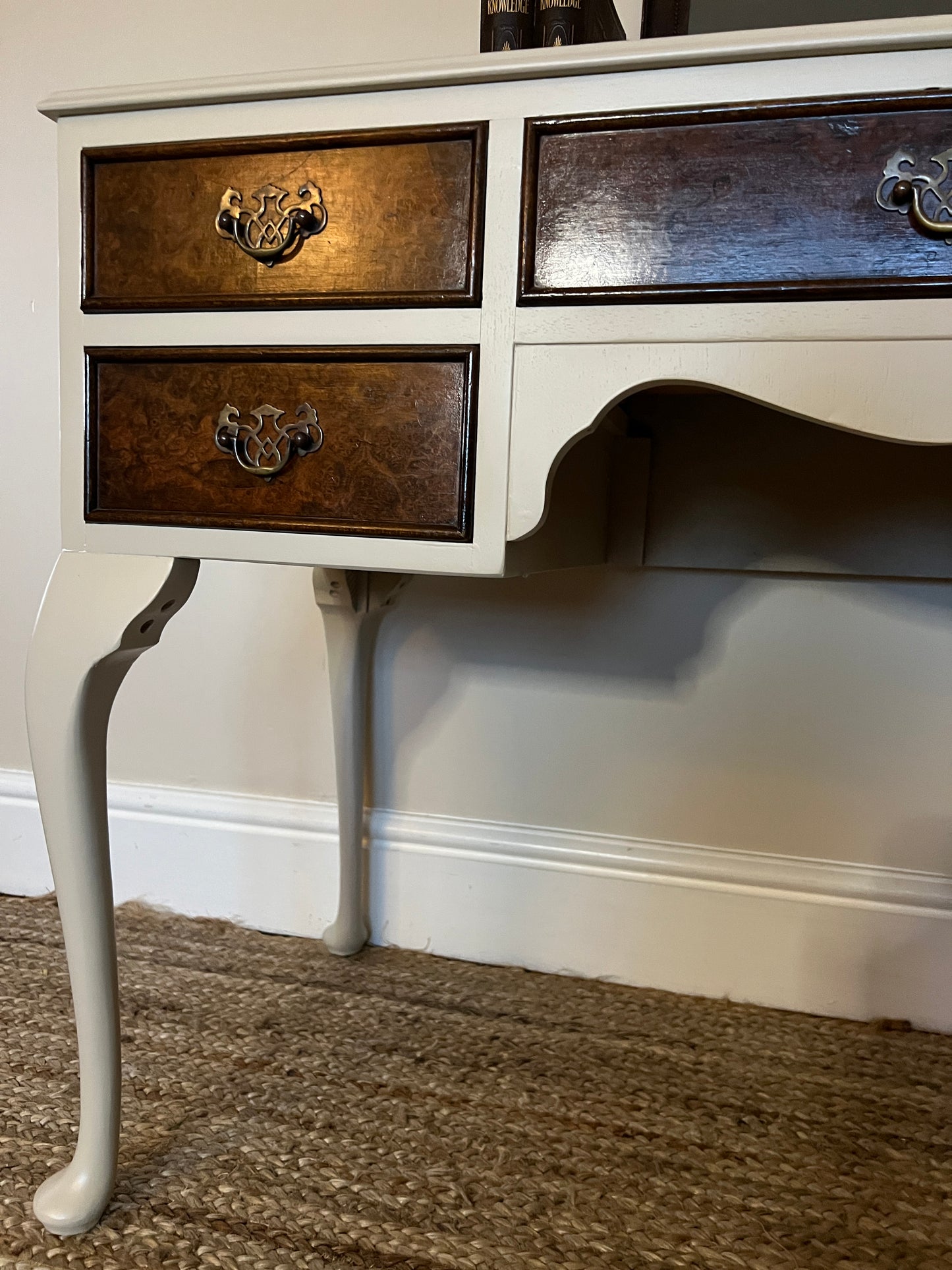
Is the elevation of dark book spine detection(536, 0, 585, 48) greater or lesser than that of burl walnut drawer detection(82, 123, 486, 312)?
greater

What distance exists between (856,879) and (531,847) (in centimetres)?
37

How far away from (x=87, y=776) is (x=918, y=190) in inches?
26.2

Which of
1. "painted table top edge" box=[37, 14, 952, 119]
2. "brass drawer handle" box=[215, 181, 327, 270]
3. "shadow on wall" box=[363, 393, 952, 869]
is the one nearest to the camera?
"painted table top edge" box=[37, 14, 952, 119]

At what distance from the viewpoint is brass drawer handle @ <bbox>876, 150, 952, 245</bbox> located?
55cm

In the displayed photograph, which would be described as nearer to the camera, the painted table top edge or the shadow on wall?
the painted table top edge

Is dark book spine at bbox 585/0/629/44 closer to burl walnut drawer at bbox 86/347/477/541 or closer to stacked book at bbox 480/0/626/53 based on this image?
stacked book at bbox 480/0/626/53

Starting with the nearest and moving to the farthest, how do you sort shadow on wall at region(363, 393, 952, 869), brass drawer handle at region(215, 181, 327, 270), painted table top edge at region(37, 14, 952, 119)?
painted table top edge at region(37, 14, 952, 119)
brass drawer handle at region(215, 181, 327, 270)
shadow on wall at region(363, 393, 952, 869)

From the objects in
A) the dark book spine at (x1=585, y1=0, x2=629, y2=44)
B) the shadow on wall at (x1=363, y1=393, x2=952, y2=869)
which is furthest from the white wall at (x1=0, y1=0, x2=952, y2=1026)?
the dark book spine at (x1=585, y1=0, x2=629, y2=44)

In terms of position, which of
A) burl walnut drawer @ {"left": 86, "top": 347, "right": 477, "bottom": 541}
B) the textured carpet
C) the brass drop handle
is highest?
the brass drop handle

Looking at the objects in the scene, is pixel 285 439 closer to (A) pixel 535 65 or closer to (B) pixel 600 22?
(A) pixel 535 65

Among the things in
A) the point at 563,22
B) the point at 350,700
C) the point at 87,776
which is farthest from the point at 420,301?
the point at 350,700

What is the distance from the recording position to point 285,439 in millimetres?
670

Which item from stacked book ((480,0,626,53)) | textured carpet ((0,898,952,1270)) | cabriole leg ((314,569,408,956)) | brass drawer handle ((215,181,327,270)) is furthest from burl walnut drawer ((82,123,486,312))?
textured carpet ((0,898,952,1270))

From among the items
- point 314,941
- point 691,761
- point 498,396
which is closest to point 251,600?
point 314,941
